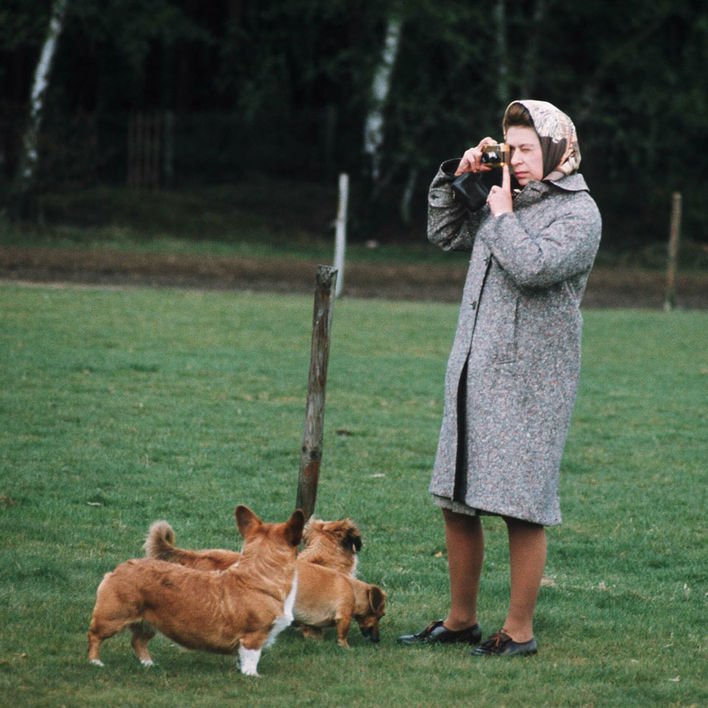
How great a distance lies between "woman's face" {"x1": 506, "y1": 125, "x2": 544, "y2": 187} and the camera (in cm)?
493

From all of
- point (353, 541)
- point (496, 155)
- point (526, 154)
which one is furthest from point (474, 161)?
point (353, 541)

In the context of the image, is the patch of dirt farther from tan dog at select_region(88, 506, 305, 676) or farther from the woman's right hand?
tan dog at select_region(88, 506, 305, 676)

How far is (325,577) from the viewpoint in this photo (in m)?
5.34

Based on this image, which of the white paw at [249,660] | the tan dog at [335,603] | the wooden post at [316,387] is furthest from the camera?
the wooden post at [316,387]

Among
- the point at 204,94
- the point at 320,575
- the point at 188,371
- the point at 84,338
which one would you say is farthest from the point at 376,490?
the point at 204,94

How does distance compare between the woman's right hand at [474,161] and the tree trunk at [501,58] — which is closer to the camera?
the woman's right hand at [474,161]

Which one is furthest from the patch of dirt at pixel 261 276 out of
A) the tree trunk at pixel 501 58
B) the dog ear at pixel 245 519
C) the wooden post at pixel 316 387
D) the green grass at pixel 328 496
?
the dog ear at pixel 245 519

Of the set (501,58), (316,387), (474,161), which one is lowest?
(316,387)

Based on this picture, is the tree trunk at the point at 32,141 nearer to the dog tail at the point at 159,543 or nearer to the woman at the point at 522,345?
the dog tail at the point at 159,543

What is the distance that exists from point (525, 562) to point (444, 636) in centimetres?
52

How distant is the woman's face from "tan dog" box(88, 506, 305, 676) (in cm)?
150

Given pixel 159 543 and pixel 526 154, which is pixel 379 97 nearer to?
pixel 526 154

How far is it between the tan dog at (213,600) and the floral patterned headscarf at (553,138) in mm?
1577

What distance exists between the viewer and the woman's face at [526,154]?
493 centimetres
